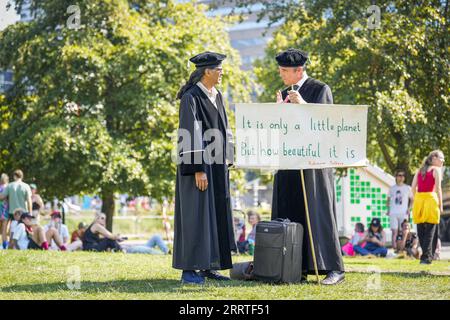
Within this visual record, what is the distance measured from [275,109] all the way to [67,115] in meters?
14.3

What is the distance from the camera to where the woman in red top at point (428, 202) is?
12.6 m

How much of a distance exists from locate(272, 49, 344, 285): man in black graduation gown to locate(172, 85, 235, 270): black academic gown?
0.58m

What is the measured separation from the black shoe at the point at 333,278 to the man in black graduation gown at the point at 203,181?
3.18 ft

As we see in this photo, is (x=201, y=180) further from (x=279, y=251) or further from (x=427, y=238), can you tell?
(x=427, y=238)

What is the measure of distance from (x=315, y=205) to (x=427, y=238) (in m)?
5.22

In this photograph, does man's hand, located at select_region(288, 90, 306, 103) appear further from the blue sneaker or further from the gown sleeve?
the blue sneaker

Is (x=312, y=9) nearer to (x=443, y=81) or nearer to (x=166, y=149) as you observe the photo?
(x=443, y=81)

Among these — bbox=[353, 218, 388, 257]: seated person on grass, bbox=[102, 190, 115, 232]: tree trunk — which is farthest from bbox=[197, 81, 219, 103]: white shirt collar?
bbox=[102, 190, 115, 232]: tree trunk

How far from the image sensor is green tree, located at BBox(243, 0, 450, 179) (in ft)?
55.6

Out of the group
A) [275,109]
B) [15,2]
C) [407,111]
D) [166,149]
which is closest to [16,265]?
[275,109]

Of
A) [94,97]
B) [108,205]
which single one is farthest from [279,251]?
[108,205]

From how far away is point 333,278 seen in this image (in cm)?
798

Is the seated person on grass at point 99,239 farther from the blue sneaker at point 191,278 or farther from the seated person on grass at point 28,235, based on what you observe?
the blue sneaker at point 191,278

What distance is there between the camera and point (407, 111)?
678 inches
